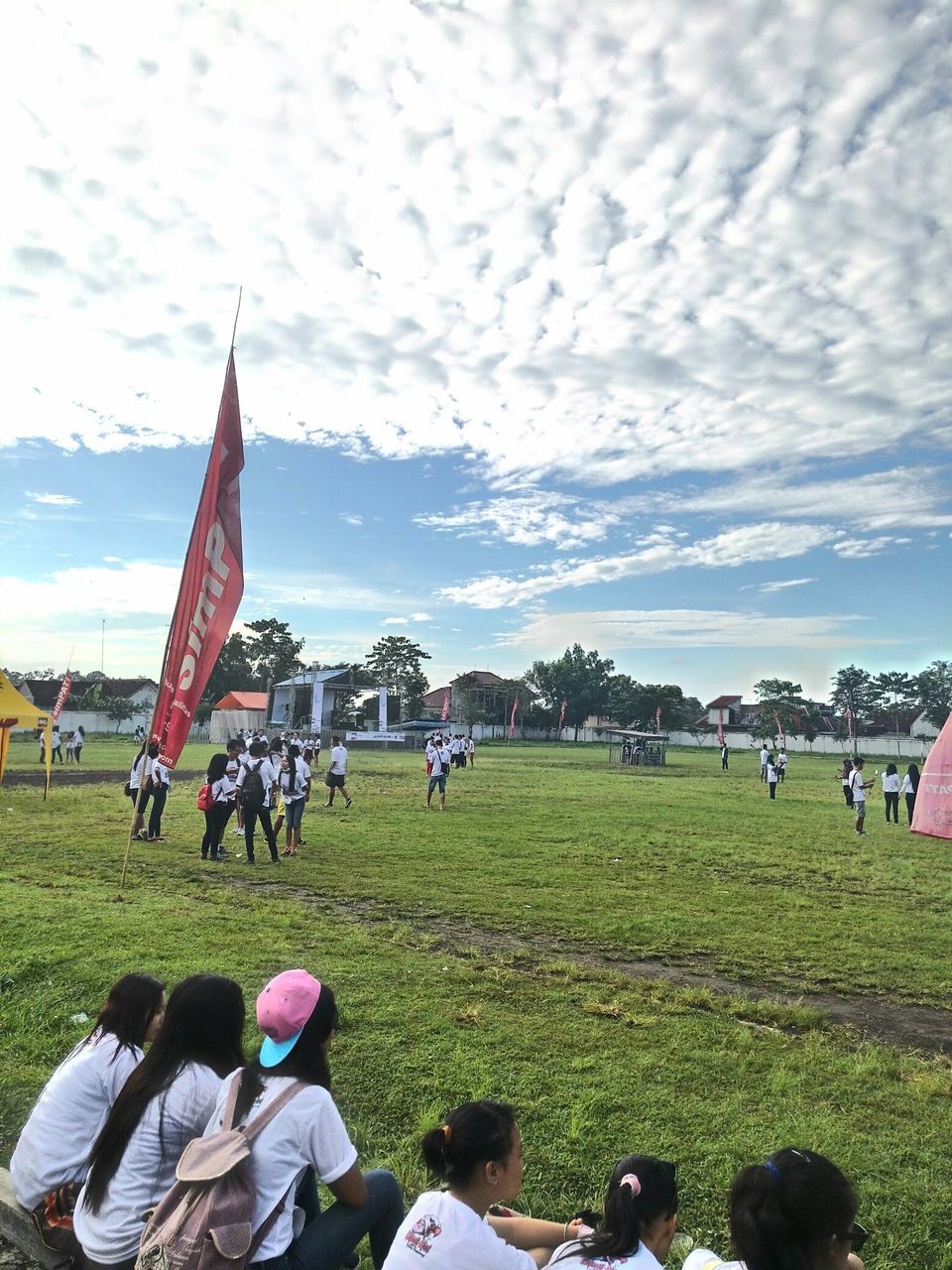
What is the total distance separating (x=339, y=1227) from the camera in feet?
9.78

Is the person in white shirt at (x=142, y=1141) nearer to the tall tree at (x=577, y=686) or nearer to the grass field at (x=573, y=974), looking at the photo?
the grass field at (x=573, y=974)

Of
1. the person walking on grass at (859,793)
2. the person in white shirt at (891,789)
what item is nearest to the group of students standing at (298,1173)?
the person walking on grass at (859,793)

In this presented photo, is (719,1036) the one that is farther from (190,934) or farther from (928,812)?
(190,934)

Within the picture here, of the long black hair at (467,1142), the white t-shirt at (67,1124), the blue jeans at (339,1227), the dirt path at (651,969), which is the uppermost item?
the long black hair at (467,1142)

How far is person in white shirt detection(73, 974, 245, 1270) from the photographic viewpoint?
2.90 metres

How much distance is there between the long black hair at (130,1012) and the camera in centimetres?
338

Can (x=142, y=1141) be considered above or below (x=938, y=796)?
below

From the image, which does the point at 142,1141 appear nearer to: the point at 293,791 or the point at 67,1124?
the point at 67,1124

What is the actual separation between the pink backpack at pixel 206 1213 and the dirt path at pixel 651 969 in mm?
5077

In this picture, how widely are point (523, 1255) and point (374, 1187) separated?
2.74ft

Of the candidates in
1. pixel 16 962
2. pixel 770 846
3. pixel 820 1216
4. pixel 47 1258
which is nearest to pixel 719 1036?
pixel 820 1216

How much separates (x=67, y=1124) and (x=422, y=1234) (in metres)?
1.62

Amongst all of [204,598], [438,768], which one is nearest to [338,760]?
[438,768]

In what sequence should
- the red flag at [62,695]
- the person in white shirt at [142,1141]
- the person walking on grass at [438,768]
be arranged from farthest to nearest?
the red flag at [62,695]
the person walking on grass at [438,768]
the person in white shirt at [142,1141]
